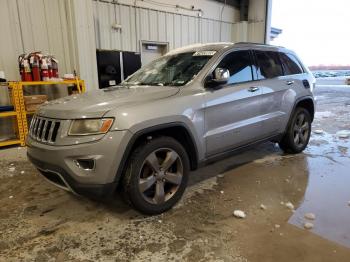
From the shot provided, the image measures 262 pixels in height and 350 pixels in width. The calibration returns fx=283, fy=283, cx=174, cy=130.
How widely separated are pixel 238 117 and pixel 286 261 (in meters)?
1.61

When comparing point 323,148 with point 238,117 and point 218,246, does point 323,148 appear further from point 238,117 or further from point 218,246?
point 218,246

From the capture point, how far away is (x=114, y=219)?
260 centimetres

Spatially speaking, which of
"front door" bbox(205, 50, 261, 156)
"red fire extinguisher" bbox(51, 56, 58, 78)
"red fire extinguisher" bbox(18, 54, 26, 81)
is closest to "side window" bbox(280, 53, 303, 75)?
"front door" bbox(205, 50, 261, 156)

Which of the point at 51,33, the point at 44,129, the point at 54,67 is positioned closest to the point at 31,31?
the point at 51,33

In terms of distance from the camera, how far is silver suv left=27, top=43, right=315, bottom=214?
2.24 meters

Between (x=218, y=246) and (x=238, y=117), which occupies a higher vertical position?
(x=238, y=117)

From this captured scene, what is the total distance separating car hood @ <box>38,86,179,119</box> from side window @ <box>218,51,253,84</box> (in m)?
0.77

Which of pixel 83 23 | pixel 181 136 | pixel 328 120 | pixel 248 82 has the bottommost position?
pixel 328 120

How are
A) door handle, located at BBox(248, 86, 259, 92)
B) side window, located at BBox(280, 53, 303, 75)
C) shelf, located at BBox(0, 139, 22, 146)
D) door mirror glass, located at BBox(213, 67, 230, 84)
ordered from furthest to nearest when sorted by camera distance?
shelf, located at BBox(0, 139, 22, 146) → side window, located at BBox(280, 53, 303, 75) → door handle, located at BBox(248, 86, 259, 92) → door mirror glass, located at BBox(213, 67, 230, 84)

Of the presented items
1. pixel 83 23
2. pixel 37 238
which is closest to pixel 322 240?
pixel 37 238

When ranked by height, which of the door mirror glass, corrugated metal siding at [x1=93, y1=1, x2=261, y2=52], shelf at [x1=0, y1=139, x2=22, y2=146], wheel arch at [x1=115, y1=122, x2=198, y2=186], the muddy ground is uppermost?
corrugated metal siding at [x1=93, y1=1, x2=261, y2=52]

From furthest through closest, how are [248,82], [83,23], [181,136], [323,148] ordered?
[83,23], [323,148], [248,82], [181,136]

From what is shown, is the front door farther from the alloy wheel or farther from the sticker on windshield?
the alloy wheel

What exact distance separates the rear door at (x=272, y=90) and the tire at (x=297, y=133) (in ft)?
0.80
